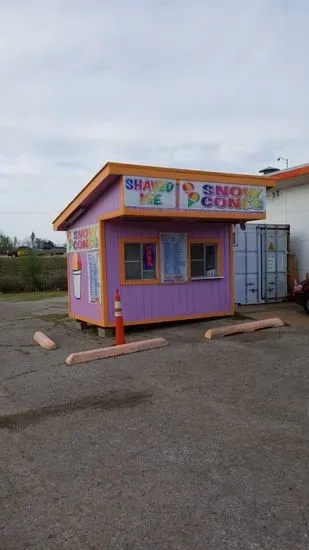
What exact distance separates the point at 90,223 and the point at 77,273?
1509 mm

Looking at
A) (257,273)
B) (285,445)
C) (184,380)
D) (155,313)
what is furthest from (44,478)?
(257,273)

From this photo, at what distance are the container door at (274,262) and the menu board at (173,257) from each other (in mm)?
4773

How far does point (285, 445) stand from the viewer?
4801 mm

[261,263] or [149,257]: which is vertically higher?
[149,257]

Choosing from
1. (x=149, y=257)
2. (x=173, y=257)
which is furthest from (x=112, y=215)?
(x=173, y=257)

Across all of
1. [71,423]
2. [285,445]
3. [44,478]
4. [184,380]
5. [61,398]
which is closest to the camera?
[44,478]

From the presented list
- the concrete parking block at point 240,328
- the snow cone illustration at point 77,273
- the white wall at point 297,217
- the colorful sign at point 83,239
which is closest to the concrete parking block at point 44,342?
the snow cone illustration at point 77,273

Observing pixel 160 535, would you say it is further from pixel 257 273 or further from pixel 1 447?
pixel 257 273

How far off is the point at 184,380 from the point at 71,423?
84.5 inches

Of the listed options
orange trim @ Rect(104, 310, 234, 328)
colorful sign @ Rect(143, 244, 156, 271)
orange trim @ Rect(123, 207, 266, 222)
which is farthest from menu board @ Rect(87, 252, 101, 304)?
orange trim @ Rect(123, 207, 266, 222)

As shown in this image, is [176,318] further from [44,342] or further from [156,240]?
[44,342]

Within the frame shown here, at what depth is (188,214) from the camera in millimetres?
10523

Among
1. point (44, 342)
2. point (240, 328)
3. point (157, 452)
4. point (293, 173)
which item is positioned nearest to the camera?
point (157, 452)

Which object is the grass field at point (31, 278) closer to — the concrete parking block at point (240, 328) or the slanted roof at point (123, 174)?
the slanted roof at point (123, 174)
